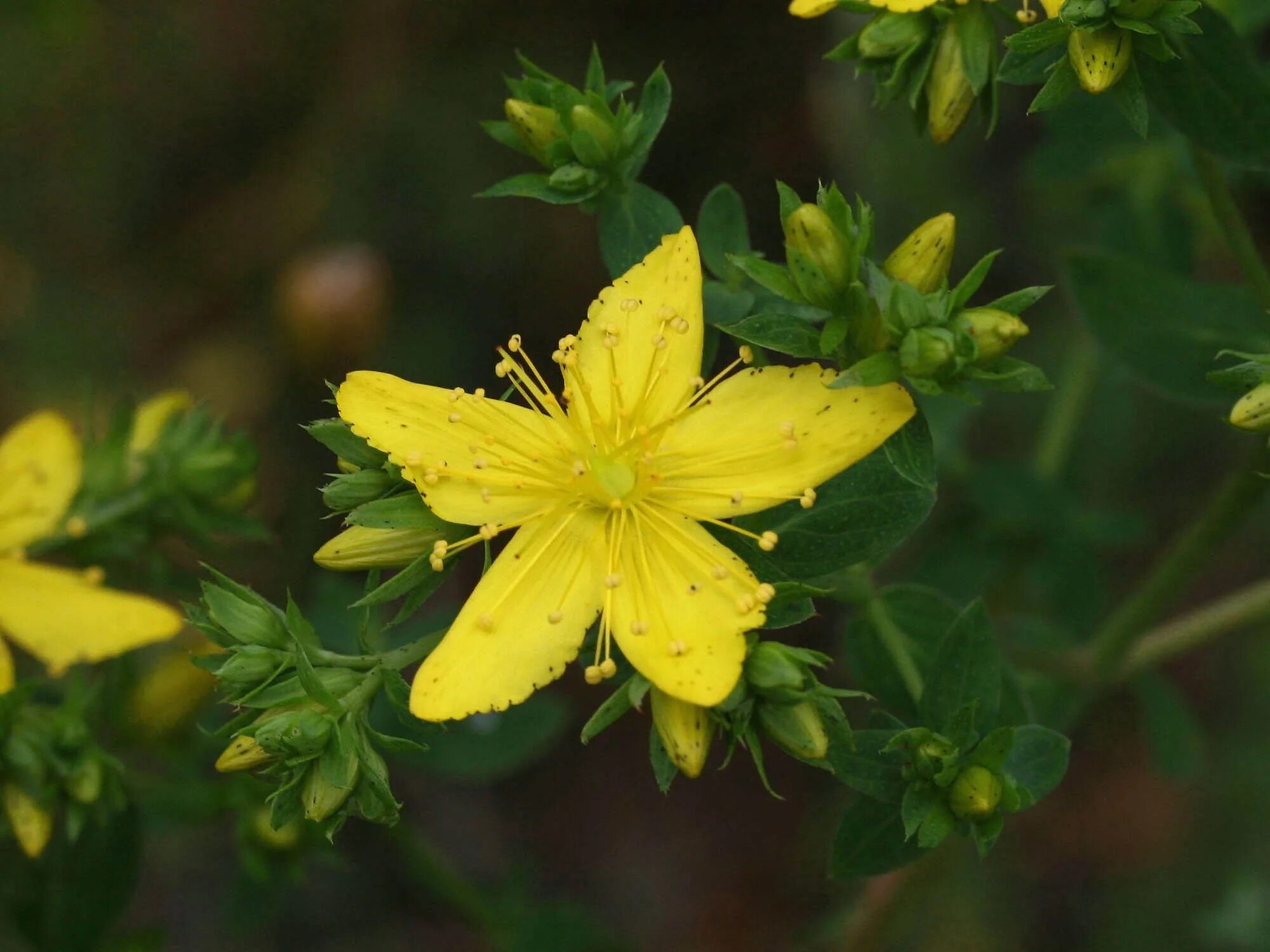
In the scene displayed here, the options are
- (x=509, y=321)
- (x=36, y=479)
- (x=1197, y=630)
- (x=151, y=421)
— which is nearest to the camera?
(x=1197, y=630)

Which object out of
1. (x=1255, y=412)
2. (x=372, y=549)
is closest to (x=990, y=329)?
(x=1255, y=412)

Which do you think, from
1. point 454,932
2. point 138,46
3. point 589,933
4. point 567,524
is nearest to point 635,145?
point 567,524

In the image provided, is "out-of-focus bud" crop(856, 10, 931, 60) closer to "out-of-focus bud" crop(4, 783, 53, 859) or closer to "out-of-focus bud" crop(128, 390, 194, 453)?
"out-of-focus bud" crop(128, 390, 194, 453)

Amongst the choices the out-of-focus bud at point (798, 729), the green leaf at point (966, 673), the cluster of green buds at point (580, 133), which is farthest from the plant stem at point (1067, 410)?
the out-of-focus bud at point (798, 729)

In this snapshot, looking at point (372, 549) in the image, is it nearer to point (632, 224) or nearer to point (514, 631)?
point (514, 631)

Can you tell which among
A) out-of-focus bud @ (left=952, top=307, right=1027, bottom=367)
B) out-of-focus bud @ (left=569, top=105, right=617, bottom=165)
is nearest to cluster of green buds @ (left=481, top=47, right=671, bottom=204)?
out-of-focus bud @ (left=569, top=105, right=617, bottom=165)

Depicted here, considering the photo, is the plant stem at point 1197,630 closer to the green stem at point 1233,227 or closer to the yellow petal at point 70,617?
the green stem at point 1233,227

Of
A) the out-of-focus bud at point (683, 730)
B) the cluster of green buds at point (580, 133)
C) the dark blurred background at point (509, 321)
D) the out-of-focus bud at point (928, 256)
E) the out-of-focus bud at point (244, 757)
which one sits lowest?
the dark blurred background at point (509, 321)
